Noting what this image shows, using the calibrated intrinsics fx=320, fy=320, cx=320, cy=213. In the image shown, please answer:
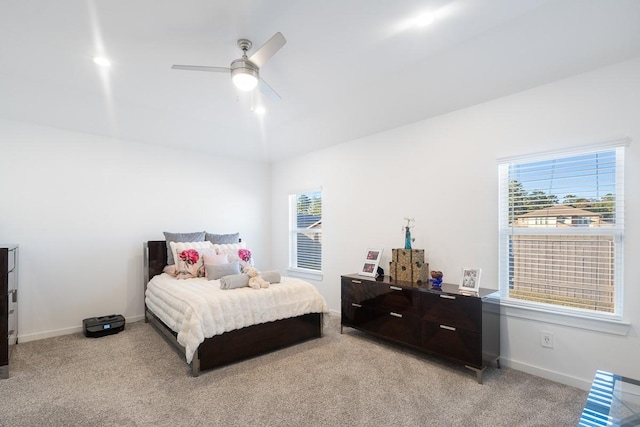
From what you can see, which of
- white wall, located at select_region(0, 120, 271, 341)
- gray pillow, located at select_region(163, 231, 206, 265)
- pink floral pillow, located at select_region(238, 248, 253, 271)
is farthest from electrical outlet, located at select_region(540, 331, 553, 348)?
white wall, located at select_region(0, 120, 271, 341)

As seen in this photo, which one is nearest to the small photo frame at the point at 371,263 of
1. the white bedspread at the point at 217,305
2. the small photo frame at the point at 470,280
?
the white bedspread at the point at 217,305

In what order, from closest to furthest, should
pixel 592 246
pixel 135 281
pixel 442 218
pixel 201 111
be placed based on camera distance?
pixel 592 246 → pixel 442 218 → pixel 201 111 → pixel 135 281

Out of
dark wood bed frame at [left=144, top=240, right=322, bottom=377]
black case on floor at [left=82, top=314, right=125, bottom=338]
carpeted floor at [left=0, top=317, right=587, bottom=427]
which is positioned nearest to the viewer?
carpeted floor at [left=0, top=317, right=587, bottom=427]

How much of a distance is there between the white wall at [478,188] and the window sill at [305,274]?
15 cm

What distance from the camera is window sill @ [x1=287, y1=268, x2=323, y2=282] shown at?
15.6ft

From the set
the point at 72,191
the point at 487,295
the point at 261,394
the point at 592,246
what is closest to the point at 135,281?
the point at 72,191

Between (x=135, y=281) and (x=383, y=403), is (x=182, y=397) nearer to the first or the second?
(x=383, y=403)

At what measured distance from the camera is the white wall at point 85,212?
11.4 feet

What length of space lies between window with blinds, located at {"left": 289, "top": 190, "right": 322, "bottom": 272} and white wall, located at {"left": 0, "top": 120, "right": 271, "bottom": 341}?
127 centimetres

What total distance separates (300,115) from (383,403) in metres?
2.97

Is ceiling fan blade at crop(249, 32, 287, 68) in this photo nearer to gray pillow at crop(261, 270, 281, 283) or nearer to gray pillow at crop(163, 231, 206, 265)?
gray pillow at crop(261, 270, 281, 283)

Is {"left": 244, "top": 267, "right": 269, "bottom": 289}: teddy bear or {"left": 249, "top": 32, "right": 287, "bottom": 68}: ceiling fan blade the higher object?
{"left": 249, "top": 32, "right": 287, "bottom": 68}: ceiling fan blade

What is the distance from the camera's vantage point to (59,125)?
3660 millimetres

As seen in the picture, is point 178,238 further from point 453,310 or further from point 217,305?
point 453,310
